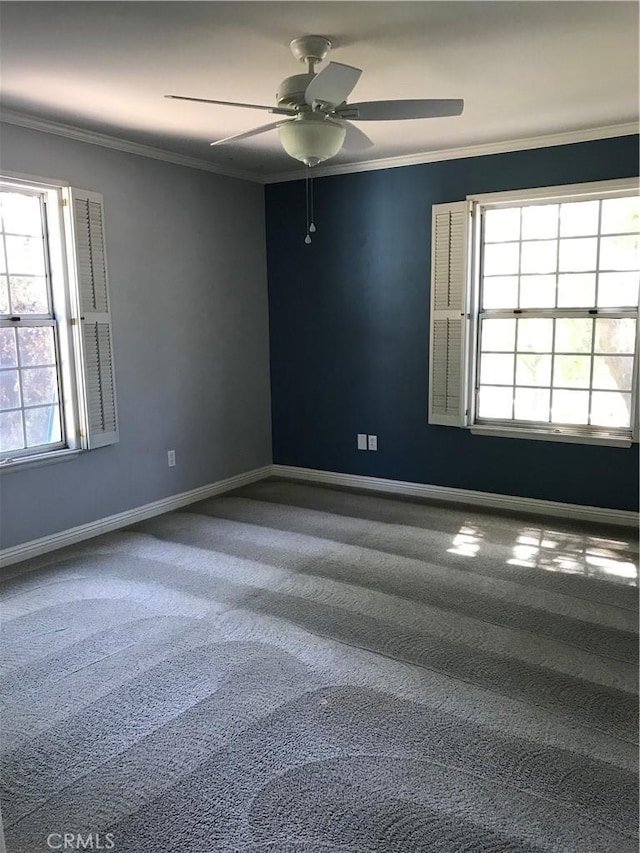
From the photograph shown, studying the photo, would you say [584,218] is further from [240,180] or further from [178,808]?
[178,808]

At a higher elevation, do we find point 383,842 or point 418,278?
point 418,278

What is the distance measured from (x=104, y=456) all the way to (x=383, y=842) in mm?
3086


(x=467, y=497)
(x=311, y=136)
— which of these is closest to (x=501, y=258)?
(x=467, y=497)

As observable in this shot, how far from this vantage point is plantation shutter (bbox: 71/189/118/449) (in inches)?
157

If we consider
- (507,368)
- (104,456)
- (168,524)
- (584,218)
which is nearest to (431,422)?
(507,368)

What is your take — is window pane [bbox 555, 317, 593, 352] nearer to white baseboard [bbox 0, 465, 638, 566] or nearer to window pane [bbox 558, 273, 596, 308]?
window pane [bbox 558, 273, 596, 308]

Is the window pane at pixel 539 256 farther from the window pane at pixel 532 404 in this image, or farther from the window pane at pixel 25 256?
the window pane at pixel 25 256

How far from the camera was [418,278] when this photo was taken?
482 centimetres

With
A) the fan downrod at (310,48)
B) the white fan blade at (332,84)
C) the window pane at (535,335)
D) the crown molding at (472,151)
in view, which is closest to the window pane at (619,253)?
the window pane at (535,335)

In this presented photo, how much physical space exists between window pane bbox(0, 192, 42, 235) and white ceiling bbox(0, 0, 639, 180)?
438 millimetres

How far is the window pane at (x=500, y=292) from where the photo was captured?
15.0 feet

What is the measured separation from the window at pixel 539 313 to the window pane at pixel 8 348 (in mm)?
2782

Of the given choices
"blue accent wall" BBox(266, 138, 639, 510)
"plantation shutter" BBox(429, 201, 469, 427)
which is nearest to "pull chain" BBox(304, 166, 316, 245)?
"blue accent wall" BBox(266, 138, 639, 510)

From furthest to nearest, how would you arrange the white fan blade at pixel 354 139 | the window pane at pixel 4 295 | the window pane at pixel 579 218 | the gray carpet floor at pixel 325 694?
1. the window pane at pixel 579 218
2. the window pane at pixel 4 295
3. the white fan blade at pixel 354 139
4. the gray carpet floor at pixel 325 694
